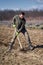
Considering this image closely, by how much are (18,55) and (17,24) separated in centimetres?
137

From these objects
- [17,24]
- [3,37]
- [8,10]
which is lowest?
[8,10]

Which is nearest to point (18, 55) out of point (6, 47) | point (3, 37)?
point (6, 47)

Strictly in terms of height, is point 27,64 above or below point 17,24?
below

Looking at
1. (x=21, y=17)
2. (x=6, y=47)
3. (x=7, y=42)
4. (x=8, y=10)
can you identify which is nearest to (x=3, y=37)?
(x=7, y=42)

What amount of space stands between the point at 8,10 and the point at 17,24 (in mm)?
54549

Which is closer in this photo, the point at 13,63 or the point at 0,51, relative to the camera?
the point at 13,63

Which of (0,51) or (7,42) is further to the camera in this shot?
(7,42)

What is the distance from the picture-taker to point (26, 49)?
472 inches

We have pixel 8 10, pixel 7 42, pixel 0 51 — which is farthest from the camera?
pixel 8 10

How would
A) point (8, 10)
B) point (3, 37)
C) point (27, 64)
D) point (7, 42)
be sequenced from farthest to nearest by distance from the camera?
point (8, 10)
point (3, 37)
point (7, 42)
point (27, 64)

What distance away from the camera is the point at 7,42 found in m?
13.4

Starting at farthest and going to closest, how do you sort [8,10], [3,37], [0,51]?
[8,10], [3,37], [0,51]

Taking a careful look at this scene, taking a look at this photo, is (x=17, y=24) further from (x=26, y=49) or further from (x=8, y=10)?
(x=8, y=10)

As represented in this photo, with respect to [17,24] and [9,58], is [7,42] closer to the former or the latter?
[17,24]
